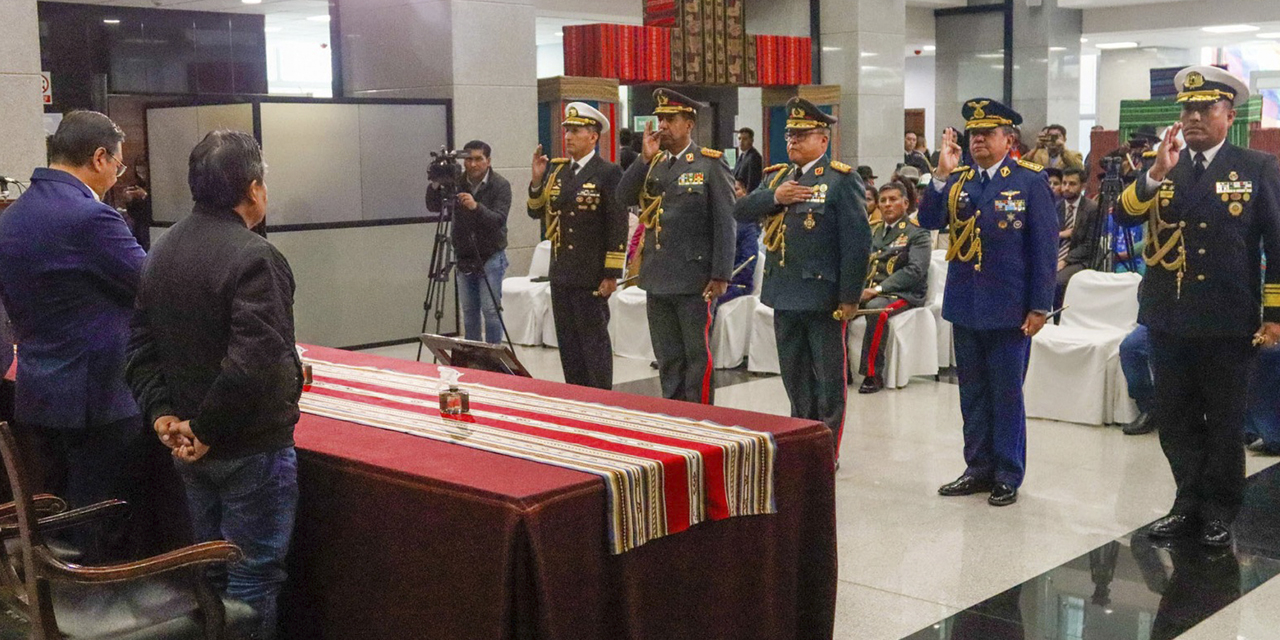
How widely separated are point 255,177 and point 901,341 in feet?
17.4

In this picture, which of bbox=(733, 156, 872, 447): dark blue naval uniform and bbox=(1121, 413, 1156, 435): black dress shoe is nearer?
bbox=(733, 156, 872, 447): dark blue naval uniform

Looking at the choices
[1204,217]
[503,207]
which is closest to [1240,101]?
[1204,217]

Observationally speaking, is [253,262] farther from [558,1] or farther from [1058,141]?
[558,1]

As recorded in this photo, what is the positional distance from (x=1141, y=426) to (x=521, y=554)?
4.54 meters

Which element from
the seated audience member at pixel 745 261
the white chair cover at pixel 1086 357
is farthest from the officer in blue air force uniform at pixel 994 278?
the seated audience member at pixel 745 261

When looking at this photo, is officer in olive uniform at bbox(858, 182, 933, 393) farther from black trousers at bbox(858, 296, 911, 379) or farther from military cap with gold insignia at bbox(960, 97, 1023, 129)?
military cap with gold insignia at bbox(960, 97, 1023, 129)

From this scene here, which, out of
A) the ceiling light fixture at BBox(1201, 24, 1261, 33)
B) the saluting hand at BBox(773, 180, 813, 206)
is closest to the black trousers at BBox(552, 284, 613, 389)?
the saluting hand at BBox(773, 180, 813, 206)

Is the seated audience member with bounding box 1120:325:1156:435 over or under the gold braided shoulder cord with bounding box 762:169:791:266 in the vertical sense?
under

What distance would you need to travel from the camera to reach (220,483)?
108 inches

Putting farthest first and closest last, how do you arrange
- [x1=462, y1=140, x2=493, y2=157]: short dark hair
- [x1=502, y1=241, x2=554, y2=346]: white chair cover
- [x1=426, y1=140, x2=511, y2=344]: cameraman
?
[x1=502, y1=241, x2=554, y2=346]: white chair cover, [x1=462, y1=140, x2=493, y2=157]: short dark hair, [x1=426, y1=140, x2=511, y2=344]: cameraman

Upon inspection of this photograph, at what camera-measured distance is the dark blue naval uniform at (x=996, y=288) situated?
4.83 metres

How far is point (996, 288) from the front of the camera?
4828 millimetres

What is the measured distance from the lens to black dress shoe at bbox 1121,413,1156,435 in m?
6.17

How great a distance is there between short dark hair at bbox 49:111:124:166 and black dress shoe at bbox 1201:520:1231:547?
369cm
